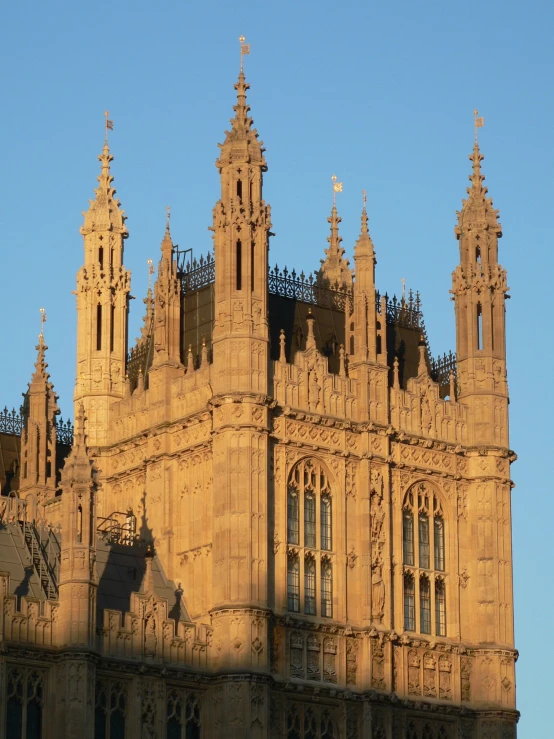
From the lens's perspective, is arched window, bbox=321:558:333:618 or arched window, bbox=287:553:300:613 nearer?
arched window, bbox=287:553:300:613

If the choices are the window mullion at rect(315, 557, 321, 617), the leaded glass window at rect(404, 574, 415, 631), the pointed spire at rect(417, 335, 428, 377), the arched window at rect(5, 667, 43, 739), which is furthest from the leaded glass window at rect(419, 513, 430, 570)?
the arched window at rect(5, 667, 43, 739)

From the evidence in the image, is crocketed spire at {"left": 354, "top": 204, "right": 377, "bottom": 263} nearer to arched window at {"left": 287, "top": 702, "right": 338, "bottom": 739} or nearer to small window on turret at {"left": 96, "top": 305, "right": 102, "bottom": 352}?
small window on turret at {"left": 96, "top": 305, "right": 102, "bottom": 352}

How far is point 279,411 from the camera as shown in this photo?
8100 centimetres

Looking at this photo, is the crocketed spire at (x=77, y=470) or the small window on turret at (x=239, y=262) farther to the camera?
the small window on turret at (x=239, y=262)

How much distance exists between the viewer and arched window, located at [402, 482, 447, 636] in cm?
8356

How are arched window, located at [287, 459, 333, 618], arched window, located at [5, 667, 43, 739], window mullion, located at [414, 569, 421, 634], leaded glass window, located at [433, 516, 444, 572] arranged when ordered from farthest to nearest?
leaded glass window, located at [433, 516, 444, 572] → window mullion, located at [414, 569, 421, 634] → arched window, located at [287, 459, 333, 618] → arched window, located at [5, 667, 43, 739]

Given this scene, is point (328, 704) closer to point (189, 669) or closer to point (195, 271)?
point (189, 669)

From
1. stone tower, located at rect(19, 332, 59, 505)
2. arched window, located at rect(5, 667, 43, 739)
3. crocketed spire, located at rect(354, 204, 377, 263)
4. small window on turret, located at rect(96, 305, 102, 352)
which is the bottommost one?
arched window, located at rect(5, 667, 43, 739)

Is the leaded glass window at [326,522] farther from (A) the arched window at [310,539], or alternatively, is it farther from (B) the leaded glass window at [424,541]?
(B) the leaded glass window at [424,541]

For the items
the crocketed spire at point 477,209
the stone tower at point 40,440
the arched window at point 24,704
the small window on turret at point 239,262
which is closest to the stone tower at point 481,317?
the crocketed spire at point 477,209

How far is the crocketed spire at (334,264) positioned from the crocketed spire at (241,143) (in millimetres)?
9866

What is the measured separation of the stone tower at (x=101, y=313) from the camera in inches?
3438

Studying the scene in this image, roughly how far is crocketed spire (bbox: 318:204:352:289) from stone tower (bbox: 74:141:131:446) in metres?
7.97

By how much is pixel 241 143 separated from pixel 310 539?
45.2ft
